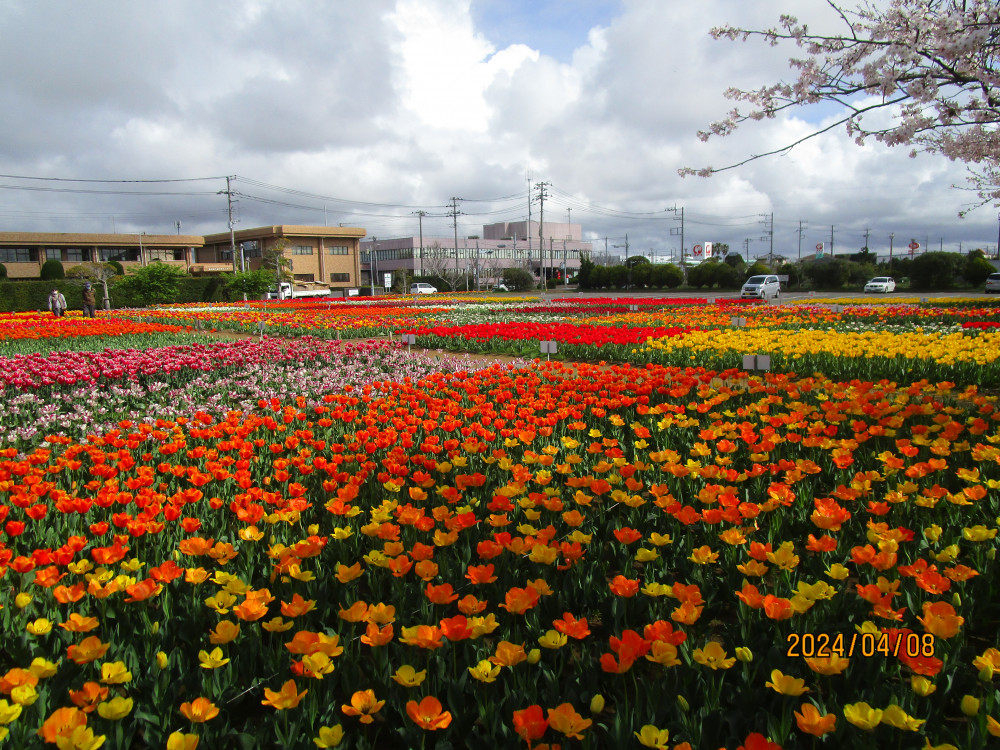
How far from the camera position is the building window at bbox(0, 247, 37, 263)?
5731 centimetres

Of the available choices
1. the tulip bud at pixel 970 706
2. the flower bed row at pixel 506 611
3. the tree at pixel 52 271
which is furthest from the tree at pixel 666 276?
the tulip bud at pixel 970 706

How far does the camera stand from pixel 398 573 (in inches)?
97.1

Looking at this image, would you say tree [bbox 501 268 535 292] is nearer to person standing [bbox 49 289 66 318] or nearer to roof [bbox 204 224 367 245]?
roof [bbox 204 224 367 245]

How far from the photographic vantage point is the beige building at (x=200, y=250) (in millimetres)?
57969

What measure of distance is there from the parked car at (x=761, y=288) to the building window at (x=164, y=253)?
59.2m

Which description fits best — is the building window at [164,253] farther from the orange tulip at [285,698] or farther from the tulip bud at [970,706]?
the tulip bud at [970,706]

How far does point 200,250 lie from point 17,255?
2577 centimetres

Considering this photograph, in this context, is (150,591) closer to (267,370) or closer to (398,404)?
(398,404)

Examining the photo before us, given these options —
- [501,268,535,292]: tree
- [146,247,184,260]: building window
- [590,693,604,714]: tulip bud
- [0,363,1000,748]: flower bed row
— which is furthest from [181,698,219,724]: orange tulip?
[146,247,184,260]: building window

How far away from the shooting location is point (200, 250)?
3265 inches

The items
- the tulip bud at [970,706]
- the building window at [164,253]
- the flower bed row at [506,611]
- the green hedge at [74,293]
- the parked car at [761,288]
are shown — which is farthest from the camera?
the building window at [164,253]

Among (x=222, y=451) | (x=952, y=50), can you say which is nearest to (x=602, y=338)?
(x=952, y=50)

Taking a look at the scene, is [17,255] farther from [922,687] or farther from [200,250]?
[922,687]
